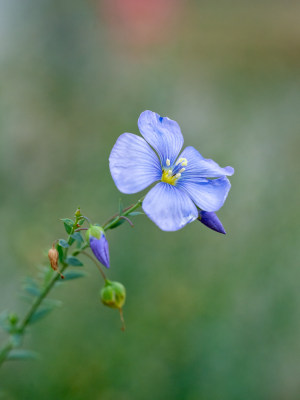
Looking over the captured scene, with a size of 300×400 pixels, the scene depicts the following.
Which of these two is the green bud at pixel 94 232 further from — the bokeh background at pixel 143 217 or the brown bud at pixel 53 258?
the bokeh background at pixel 143 217

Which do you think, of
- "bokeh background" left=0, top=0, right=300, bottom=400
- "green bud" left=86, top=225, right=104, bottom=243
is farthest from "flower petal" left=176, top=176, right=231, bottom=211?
"bokeh background" left=0, top=0, right=300, bottom=400

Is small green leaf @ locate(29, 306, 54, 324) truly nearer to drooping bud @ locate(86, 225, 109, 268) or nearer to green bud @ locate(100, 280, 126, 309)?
green bud @ locate(100, 280, 126, 309)

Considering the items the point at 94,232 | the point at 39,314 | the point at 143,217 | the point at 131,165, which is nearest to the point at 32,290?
the point at 39,314

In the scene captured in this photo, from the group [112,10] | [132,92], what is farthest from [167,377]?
[112,10]

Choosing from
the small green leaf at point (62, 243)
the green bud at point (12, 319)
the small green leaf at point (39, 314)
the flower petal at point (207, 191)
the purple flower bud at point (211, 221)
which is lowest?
the green bud at point (12, 319)

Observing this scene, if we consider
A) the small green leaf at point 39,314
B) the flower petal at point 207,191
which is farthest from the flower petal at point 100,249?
the small green leaf at point 39,314

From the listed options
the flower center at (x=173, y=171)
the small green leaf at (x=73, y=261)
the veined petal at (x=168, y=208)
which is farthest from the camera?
the flower center at (x=173, y=171)

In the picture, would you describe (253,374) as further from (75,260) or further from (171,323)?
(75,260)
